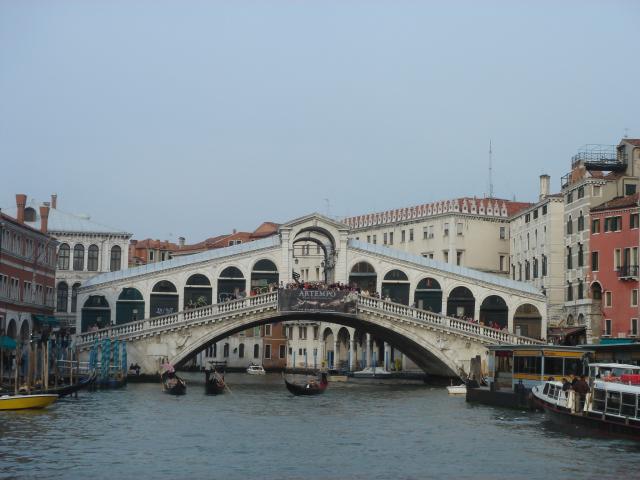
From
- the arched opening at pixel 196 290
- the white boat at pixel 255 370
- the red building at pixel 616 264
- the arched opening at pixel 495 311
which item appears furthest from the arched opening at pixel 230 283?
the white boat at pixel 255 370

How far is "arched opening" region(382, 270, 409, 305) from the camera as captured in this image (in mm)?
58031

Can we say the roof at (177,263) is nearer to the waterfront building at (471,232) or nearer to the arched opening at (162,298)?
the arched opening at (162,298)

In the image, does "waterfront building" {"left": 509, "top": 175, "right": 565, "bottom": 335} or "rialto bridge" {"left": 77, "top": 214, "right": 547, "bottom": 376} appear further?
"waterfront building" {"left": 509, "top": 175, "right": 565, "bottom": 335}

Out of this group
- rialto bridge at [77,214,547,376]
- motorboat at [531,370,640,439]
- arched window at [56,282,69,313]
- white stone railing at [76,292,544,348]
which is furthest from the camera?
arched window at [56,282,69,313]

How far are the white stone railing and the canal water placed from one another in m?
8.98

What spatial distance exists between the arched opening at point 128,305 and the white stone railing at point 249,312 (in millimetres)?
3018

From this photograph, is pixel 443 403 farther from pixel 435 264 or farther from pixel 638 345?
pixel 435 264

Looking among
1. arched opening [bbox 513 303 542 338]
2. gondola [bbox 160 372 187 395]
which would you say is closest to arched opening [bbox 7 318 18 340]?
gondola [bbox 160 372 187 395]

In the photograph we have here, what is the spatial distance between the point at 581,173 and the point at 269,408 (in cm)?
2262

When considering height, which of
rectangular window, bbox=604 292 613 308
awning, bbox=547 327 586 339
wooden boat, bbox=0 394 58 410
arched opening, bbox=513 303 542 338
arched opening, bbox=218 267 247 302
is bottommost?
wooden boat, bbox=0 394 58 410

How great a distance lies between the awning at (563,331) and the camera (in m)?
55.7

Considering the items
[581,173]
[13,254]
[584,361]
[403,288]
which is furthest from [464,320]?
[13,254]

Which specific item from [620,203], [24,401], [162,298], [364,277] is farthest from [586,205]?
[24,401]

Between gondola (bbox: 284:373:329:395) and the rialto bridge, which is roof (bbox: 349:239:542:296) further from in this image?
gondola (bbox: 284:373:329:395)
